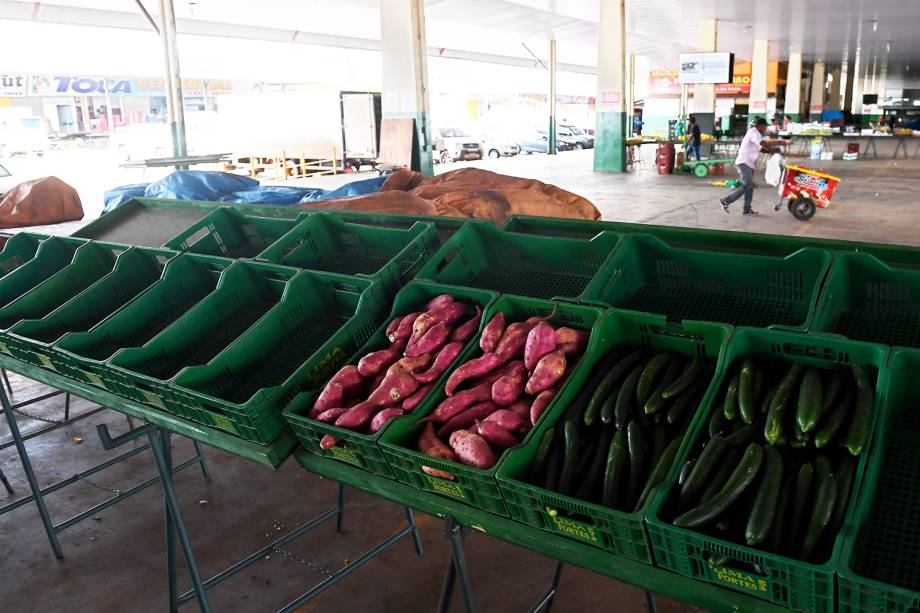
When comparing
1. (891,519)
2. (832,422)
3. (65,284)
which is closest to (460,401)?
(832,422)

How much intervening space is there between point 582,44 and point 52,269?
26685 millimetres

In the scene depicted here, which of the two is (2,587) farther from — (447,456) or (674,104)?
(674,104)

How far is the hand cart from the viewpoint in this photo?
34.6 ft

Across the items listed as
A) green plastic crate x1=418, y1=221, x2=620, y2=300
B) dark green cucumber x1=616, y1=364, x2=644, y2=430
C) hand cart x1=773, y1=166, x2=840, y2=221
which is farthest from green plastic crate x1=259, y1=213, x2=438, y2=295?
hand cart x1=773, y1=166, x2=840, y2=221

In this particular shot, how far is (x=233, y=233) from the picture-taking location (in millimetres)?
3988

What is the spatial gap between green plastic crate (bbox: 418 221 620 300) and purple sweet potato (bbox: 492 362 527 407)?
2.58 feet

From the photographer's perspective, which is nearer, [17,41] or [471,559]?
[471,559]

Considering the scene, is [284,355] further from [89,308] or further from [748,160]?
[748,160]

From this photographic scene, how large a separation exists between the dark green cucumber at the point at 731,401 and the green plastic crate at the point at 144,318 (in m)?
2.15

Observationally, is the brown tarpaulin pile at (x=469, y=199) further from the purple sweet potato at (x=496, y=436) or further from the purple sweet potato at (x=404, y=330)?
the purple sweet potato at (x=496, y=436)

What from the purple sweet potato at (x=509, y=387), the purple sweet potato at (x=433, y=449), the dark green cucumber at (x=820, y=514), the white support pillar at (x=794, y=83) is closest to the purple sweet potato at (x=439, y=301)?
the purple sweet potato at (x=509, y=387)

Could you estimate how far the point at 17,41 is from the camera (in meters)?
17.9

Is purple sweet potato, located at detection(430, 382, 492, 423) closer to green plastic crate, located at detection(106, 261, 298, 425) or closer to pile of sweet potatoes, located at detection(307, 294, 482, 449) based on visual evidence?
pile of sweet potatoes, located at detection(307, 294, 482, 449)

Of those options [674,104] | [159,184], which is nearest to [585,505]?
[159,184]
